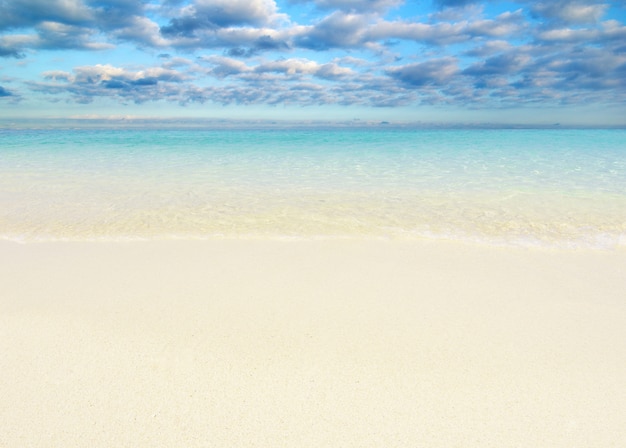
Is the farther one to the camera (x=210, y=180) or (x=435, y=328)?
(x=210, y=180)

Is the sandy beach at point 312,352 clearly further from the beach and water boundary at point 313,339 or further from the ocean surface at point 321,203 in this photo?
the ocean surface at point 321,203

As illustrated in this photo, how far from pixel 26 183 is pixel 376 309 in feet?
36.9

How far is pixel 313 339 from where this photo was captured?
298cm

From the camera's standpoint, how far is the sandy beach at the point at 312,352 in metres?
2.15

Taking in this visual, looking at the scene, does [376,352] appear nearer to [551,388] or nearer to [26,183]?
[551,388]

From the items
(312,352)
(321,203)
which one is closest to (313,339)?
(312,352)

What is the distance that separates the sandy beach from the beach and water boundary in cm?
1

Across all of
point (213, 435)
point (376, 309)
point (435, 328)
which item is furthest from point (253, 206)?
point (213, 435)

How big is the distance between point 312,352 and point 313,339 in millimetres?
164

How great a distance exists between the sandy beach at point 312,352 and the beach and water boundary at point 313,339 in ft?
0.04

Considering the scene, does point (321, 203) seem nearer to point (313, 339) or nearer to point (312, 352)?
point (313, 339)

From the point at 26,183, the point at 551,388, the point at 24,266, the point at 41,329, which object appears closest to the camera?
the point at 551,388

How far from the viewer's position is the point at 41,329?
122 inches

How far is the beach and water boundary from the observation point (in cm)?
217
